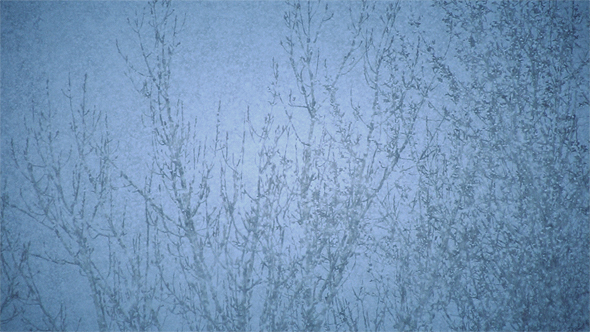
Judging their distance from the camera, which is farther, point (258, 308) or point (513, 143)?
point (258, 308)

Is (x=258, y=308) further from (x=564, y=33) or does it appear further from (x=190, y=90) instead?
(x=564, y=33)

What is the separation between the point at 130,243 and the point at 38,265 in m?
1.10

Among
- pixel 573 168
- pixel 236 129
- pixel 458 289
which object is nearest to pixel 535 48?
pixel 573 168

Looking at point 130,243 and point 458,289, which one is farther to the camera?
point 130,243

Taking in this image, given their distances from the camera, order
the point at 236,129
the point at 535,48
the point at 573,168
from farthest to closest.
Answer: the point at 236,129 → the point at 535,48 → the point at 573,168

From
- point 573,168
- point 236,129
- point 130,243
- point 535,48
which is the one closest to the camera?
point 573,168

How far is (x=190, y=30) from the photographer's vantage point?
10.9ft

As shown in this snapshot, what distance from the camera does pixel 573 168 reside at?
1.90 metres

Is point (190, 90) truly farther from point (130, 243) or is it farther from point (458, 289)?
point (458, 289)

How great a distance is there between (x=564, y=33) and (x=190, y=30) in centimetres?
287

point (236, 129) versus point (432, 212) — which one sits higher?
point (236, 129)

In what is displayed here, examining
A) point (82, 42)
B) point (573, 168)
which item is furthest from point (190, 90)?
point (573, 168)

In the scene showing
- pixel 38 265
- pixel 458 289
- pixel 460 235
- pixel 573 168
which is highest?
pixel 38 265

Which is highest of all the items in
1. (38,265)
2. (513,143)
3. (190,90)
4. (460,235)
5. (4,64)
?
(4,64)
